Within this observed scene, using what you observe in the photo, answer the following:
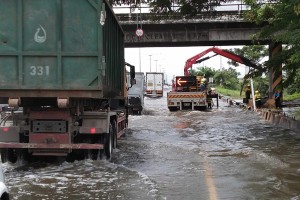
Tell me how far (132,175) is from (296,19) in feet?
21.5

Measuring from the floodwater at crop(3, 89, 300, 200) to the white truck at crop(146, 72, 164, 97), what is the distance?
4765cm

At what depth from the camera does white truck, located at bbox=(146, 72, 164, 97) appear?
62.4 m

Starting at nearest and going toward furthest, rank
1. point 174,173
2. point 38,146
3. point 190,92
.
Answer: point 174,173, point 38,146, point 190,92

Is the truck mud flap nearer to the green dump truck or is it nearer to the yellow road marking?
the green dump truck

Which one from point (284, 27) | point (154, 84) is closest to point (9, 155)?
point (284, 27)

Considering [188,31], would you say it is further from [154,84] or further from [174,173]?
[174,173]

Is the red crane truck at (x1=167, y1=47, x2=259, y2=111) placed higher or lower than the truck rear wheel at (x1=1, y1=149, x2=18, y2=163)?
higher

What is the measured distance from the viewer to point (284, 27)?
13.9m

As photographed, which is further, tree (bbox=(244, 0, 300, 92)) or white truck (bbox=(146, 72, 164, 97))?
white truck (bbox=(146, 72, 164, 97))

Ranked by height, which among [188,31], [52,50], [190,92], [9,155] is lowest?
[9,155]

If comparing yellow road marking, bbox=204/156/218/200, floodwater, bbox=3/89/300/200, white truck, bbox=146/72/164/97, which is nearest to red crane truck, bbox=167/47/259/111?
floodwater, bbox=3/89/300/200

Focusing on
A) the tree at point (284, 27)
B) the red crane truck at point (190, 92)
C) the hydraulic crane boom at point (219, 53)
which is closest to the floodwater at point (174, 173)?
the tree at point (284, 27)

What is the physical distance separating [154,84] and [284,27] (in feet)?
162

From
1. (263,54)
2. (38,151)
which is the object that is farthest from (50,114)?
(263,54)
